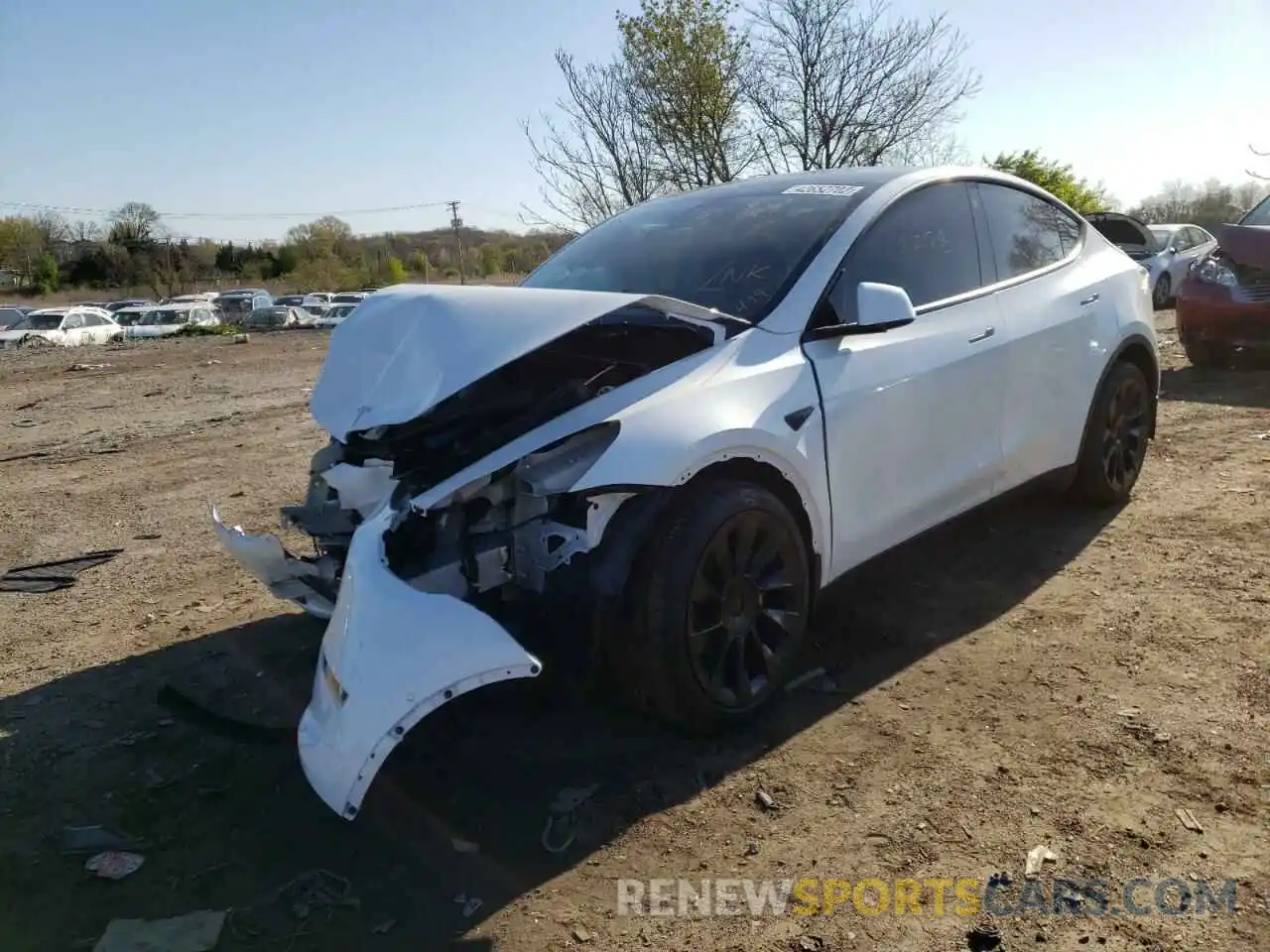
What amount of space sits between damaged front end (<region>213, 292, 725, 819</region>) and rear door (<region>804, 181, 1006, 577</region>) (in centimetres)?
57

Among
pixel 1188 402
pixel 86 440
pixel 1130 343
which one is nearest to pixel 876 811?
pixel 1130 343

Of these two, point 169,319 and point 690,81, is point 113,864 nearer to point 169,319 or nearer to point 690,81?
point 690,81

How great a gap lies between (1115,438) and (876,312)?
2334mm

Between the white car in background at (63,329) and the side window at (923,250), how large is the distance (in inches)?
1026

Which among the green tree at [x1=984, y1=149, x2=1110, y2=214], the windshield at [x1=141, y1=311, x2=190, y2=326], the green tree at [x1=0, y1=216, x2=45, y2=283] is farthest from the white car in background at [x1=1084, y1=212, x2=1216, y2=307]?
the green tree at [x1=0, y1=216, x2=45, y2=283]

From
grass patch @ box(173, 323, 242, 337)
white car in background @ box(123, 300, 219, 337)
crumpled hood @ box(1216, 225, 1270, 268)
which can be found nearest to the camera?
crumpled hood @ box(1216, 225, 1270, 268)

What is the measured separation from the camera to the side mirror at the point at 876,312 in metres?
3.36

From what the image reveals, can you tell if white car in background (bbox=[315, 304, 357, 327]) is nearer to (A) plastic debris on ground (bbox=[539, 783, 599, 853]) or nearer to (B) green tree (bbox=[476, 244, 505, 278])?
(A) plastic debris on ground (bbox=[539, 783, 599, 853])

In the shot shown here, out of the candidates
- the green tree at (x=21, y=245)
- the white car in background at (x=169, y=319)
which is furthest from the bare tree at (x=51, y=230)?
the white car in background at (x=169, y=319)

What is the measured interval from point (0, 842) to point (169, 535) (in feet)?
10.8

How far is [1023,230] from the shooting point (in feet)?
14.9

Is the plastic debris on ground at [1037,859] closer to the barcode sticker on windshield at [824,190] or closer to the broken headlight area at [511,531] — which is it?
the broken headlight area at [511,531]

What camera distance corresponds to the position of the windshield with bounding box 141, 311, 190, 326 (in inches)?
1259

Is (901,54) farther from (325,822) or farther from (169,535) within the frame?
(325,822)
